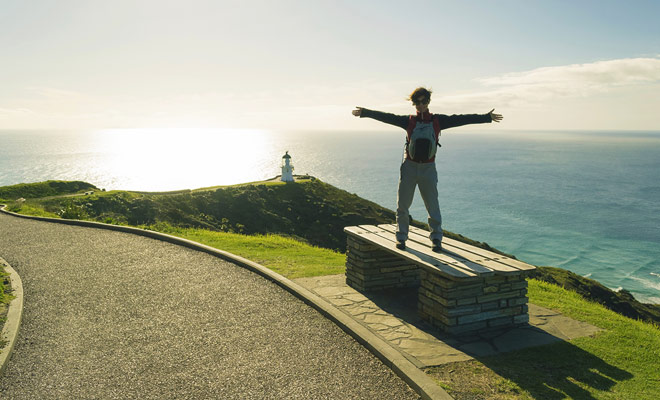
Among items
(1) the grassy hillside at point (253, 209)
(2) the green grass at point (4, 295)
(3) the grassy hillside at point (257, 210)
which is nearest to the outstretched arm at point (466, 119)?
(2) the green grass at point (4, 295)

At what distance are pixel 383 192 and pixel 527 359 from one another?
106511mm

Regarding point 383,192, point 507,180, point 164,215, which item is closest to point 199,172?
point 383,192

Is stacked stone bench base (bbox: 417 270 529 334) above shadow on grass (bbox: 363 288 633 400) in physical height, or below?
above

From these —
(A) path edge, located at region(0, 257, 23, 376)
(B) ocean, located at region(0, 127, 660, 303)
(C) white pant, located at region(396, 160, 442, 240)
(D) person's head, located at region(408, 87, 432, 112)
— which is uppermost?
(D) person's head, located at region(408, 87, 432, 112)

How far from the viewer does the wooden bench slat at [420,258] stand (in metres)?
5.51

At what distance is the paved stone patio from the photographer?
213 inches

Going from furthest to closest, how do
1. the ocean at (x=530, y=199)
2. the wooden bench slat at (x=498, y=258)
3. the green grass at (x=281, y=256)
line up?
1. the ocean at (x=530, y=199)
2. the green grass at (x=281, y=256)
3. the wooden bench slat at (x=498, y=258)

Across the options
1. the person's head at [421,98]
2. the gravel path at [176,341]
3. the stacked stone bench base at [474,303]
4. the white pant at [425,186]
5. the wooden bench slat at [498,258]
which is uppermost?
the person's head at [421,98]

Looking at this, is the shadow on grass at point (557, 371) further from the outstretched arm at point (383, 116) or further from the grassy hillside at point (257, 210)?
the grassy hillside at point (257, 210)

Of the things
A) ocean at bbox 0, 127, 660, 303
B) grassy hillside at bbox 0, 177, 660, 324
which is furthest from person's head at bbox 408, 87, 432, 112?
ocean at bbox 0, 127, 660, 303

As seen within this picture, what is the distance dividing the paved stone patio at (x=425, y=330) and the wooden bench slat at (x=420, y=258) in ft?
3.17

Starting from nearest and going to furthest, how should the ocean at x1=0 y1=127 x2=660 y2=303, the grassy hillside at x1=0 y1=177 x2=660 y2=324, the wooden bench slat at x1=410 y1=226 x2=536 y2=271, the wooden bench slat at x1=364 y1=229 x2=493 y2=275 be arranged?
the wooden bench slat at x1=364 y1=229 x2=493 y2=275
the wooden bench slat at x1=410 y1=226 x2=536 y2=271
the grassy hillside at x1=0 y1=177 x2=660 y2=324
the ocean at x1=0 y1=127 x2=660 y2=303

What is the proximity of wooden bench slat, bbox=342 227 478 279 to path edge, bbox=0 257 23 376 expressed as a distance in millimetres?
5352

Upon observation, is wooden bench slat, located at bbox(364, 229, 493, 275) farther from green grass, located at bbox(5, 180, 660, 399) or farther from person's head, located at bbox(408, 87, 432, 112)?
person's head, located at bbox(408, 87, 432, 112)
